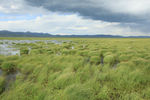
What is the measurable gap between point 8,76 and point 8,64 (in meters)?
1.92

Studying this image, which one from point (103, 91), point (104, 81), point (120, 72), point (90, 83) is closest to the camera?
point (103, 91)

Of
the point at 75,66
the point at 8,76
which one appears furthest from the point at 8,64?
the point at 75,66

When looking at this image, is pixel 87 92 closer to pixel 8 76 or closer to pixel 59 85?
pixel 59 85

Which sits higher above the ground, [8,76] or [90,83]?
[90,83]

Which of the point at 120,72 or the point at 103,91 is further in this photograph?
the point at 120,72

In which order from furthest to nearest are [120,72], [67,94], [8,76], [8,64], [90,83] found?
[8,64] < [8,76] < [120,72] < [90,83] < [67,94]

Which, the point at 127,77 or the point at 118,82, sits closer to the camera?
the point at 118,82

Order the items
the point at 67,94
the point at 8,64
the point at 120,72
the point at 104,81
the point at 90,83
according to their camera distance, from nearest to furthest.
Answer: the point at 67,94 < the point at 90,83 < the point at 104,81 < the point at 120,72 < the point at 8,64

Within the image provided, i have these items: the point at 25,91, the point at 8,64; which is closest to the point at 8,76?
the point at 8,64

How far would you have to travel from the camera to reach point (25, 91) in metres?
4.46

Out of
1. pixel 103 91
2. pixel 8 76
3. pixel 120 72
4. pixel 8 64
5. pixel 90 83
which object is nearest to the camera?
pixel 103 91

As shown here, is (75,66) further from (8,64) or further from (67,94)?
(8,64)

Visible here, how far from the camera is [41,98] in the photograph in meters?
4.00

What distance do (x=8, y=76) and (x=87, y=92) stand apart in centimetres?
625
